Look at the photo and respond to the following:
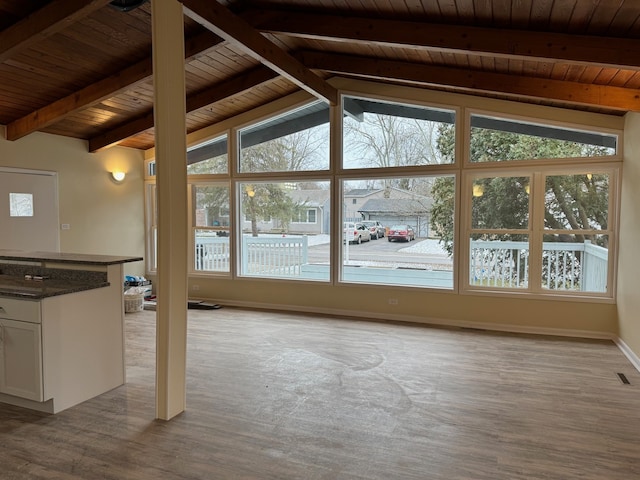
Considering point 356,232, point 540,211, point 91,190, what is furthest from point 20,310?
point 540,211

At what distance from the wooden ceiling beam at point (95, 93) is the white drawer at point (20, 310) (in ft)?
8.36

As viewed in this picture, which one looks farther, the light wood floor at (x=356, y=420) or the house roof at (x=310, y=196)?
the house roof at (x=310, y=196)

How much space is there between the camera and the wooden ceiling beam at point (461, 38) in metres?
3.08

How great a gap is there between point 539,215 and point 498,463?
3380 mm

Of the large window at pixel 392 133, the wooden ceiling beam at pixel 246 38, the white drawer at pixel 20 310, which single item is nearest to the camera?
the white drawer at pixel 20 310

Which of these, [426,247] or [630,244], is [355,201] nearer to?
[426,247]

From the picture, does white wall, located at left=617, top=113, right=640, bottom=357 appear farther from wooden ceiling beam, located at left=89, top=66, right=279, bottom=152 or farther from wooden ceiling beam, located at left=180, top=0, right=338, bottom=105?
wooden ceiling beam, located at left=89, top=66, right=279, bottom=152

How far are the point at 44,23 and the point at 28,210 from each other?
287 centimetres

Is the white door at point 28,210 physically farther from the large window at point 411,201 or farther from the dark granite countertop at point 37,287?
the dark granite countertop at point 37,287

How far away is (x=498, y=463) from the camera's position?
2352mm

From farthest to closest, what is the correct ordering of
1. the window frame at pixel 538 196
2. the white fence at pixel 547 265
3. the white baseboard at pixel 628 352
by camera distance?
1. the white fence at pixel 547 265
2. the window frame at pixel 538 196
3. the white baseboard at pixel 628 352

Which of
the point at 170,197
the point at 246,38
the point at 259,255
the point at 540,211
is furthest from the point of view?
the point at 259,255

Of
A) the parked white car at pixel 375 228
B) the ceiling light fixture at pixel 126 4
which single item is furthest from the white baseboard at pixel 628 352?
the ceiling light fixture at pixel 126 4

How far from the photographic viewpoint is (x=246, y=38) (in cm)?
377
